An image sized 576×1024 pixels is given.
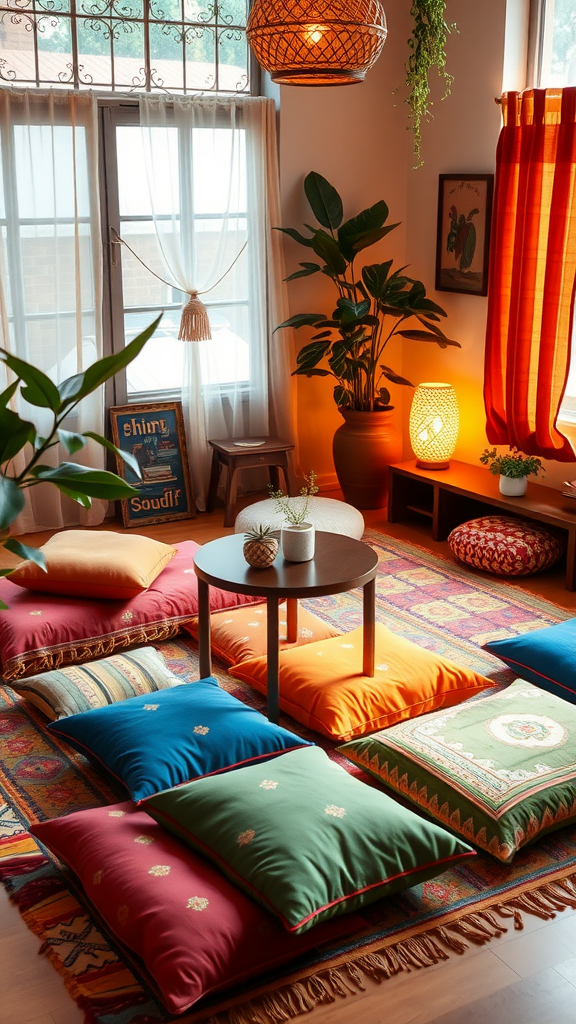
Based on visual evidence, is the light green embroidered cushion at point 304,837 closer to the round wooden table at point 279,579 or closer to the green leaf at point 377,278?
the round wooden table at point 279,579

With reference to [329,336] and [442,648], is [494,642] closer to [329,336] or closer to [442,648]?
[442,648]

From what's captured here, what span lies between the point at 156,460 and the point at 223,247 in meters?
1.18

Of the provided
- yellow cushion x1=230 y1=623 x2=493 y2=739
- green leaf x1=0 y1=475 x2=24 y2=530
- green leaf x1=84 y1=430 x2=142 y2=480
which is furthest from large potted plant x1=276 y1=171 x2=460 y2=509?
green leaf x1=0 y1=475 x2=24 y2=530

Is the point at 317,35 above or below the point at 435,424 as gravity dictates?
above

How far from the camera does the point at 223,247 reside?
546cm

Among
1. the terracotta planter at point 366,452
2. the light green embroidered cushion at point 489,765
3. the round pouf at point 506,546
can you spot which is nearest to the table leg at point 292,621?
the light green embroidered cushion at point 489,765

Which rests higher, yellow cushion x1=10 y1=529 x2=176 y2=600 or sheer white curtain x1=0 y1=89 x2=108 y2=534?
sheer white curtain x1=0 y1=89 x2=108 y2=534

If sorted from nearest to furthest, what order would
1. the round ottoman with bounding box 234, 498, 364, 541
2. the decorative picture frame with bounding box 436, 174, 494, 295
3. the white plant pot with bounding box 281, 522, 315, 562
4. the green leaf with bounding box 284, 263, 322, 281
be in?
the white plant pot with bounding box 281, 522, 315, 562, the round ottoman with bounding box 234, 498, 364, 541, the decorative picture frame with bounding box 436, 174, 494, 295, the green leaf with bounding box 284, 263, 322, 281

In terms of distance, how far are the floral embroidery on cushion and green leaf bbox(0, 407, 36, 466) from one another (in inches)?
50.4

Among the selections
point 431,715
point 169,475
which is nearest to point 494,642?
point 431,715

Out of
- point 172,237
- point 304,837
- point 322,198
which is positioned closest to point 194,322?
point 172,237

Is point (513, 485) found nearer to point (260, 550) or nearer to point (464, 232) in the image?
point (464, 232)

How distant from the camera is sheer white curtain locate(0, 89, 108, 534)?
4859 mm

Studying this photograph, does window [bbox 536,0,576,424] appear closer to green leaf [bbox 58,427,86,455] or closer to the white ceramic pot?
the white ceramic pot
